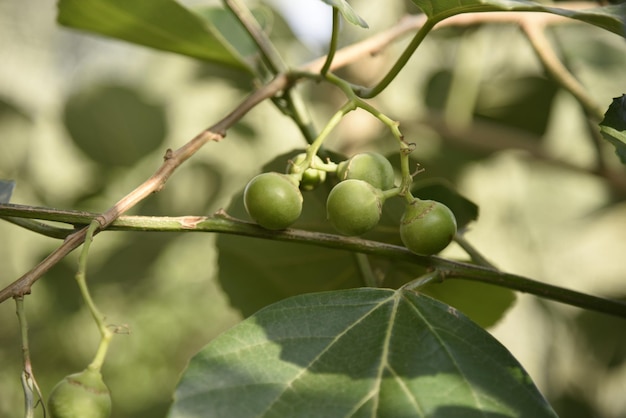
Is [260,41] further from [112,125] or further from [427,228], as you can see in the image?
[112,125]

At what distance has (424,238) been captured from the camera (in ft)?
2.16

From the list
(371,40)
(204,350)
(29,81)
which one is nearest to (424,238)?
(204,350)

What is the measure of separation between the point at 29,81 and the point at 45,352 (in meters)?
2.01

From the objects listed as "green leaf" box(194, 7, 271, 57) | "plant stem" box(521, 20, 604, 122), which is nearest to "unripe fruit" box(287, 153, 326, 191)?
"green leaf" box(194, 7, 271, 57)

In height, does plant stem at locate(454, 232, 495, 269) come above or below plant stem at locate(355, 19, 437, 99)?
below

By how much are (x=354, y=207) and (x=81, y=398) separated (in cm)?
27

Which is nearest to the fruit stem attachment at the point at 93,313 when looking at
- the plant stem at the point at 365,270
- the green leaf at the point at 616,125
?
the plant stem at the point at 365,270

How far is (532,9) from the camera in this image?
2.11ft

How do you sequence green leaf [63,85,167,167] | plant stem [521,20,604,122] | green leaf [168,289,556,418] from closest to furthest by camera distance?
1. green leaf [168,289,556,418]
2. plant stem [521,20,604,122]
3. green leaf [63,85,167,167]

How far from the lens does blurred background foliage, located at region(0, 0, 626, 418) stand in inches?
64.6

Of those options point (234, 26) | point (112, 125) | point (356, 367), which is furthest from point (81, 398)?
point (112, 125)

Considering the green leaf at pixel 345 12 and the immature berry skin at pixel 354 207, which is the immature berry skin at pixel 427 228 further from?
the green leaf at pixel 345 12

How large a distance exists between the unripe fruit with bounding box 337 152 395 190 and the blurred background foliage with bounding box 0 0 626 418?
644 mm

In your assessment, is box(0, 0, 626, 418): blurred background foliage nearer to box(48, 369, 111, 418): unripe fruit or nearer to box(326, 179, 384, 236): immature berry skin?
box(326, 179, 384, 236): immature berry skin
